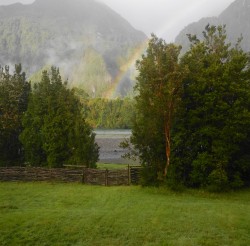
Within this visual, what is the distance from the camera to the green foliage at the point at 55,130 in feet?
104

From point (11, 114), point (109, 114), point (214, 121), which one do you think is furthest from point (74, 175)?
point (109, 114)

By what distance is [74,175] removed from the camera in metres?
29.1

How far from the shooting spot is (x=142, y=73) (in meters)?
25.0

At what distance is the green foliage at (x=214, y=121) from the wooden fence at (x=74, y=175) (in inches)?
198

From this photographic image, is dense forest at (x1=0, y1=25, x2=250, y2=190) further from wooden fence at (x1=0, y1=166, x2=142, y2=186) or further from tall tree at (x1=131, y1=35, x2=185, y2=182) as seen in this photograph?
wooden fence at (x1=0, y1=166, x2=142, y2=186)

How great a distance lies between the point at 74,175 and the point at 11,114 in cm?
1099

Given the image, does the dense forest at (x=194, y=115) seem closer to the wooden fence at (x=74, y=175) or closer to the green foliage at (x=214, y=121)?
the green foliage at (x=214, y=121)

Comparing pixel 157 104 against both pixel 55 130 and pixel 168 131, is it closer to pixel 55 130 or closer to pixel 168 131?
pixel 168 131

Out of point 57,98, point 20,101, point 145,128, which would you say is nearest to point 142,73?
point 145,128

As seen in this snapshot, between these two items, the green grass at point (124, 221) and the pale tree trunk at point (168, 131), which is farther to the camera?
the pale tree trunk at point (168, 131)

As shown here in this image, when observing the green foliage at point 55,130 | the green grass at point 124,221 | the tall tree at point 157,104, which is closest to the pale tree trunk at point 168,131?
the tall tree at point 157,104

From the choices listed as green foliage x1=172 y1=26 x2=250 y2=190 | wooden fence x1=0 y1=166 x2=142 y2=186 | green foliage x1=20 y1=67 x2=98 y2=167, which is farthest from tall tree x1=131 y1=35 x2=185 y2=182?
green foliage x1=20 y1=67 x2=98 y2=167

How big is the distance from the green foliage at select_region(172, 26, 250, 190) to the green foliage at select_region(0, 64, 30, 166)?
59.6ft

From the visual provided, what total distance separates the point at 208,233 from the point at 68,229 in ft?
18.6
